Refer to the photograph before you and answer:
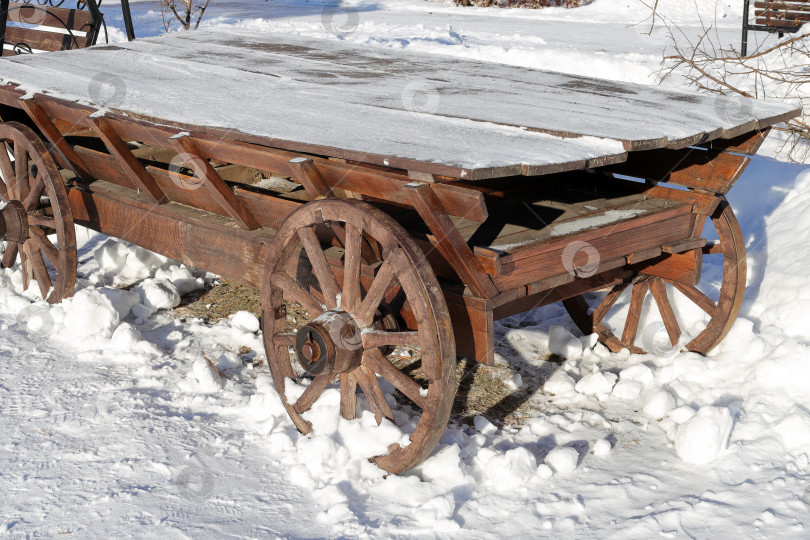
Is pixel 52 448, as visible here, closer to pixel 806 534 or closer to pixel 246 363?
pixel 246 363

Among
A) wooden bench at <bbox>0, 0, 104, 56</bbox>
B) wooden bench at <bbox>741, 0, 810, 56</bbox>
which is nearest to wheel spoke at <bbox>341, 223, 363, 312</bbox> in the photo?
wooden bench at <bbox>0, 0, 104, 56</bbox>

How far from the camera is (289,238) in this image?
321cm

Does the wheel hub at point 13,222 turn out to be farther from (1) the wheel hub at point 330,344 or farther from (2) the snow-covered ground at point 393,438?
(1) the wheel hub at point 330,344

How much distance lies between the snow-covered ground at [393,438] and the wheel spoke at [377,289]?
16.9 inches

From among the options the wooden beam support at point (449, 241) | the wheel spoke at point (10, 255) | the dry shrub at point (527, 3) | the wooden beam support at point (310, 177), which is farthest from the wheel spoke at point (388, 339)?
the dry shrub at point (527, 3)

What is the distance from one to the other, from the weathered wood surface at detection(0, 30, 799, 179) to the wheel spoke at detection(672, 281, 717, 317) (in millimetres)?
878

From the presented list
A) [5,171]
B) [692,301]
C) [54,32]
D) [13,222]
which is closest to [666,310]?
[692,301]

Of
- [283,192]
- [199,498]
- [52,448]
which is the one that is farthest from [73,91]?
[199,498]

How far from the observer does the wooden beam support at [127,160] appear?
3.78 metres

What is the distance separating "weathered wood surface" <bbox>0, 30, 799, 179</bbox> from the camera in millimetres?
2799

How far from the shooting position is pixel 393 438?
3146 millimetres

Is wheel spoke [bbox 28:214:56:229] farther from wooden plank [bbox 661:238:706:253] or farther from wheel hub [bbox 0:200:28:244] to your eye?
wooden plank [bbox 661:238:706:253]

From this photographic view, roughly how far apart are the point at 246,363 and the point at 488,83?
184 centimetres

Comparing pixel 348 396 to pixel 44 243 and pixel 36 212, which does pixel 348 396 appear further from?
pixel 36 212
